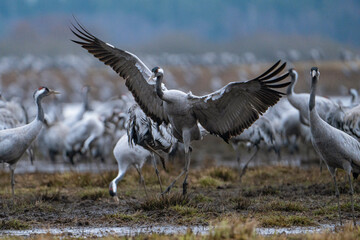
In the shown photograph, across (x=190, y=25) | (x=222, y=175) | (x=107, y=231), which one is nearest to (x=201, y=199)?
(x=107, y=231)

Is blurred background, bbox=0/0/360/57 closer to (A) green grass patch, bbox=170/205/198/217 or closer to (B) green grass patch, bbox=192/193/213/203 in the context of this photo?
(B) green grass patch, bbox=192/193/213/203

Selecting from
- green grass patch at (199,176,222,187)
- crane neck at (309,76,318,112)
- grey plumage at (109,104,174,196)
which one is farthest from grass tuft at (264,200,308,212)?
green grass patch at (199,176,222,187)

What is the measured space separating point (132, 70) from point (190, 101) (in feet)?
3.42

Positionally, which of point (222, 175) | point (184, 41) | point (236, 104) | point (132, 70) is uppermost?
point (184, 41)

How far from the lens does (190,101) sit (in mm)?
7652

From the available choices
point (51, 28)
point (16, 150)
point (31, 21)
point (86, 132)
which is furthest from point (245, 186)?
point (31, 21)

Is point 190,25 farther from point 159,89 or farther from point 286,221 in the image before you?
point 286,221

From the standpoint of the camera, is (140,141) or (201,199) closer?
(201,199)

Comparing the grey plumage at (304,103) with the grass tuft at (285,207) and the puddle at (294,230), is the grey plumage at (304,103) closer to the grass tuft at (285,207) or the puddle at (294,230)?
the grass tuft at (285,207)

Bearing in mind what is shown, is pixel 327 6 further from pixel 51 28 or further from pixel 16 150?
pixel 16 150

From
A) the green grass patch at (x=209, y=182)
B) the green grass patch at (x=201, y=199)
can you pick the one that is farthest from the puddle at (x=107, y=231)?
the green grass patch at (x=209, y=182)

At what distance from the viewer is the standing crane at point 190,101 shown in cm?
708

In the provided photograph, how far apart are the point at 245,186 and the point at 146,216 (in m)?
2.98

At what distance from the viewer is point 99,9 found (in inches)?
6919
